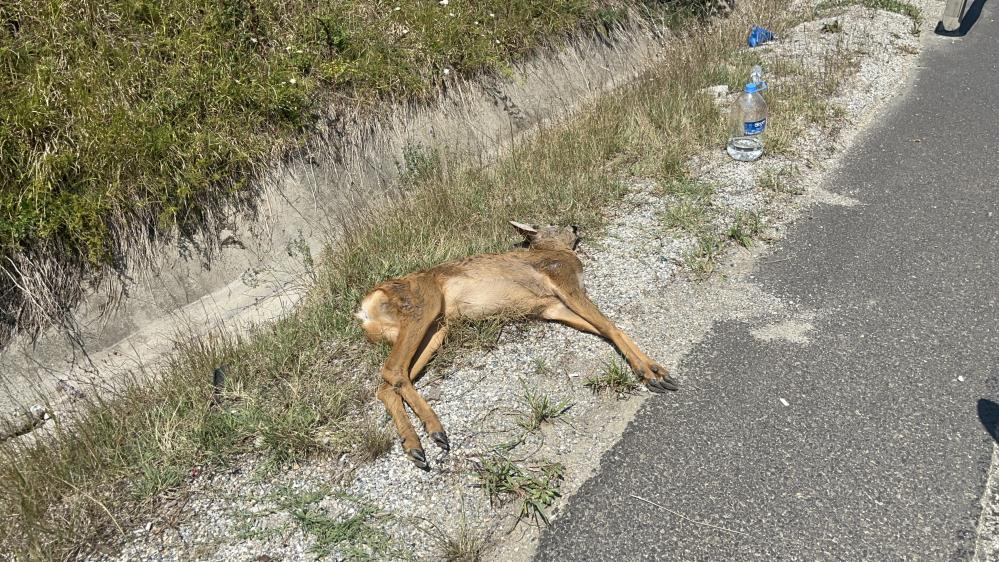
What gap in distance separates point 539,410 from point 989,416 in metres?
2.54

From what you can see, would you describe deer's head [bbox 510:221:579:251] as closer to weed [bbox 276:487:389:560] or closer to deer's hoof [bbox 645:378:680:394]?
deer's hoof [bbox 645:378:680:394]

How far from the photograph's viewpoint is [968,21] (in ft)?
40.5

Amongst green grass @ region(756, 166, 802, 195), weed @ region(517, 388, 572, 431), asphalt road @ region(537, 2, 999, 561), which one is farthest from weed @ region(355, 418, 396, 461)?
green grass @ region(756, 166, 802, 195)

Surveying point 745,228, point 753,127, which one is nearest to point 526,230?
point 745,228

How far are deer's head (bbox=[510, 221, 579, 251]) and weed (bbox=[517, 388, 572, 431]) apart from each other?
165 cm

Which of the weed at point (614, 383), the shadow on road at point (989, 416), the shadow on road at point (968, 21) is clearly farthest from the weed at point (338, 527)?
the shadow on road at point (968, 21)

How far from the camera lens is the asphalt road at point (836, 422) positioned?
10.7 feet

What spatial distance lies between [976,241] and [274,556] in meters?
5.89

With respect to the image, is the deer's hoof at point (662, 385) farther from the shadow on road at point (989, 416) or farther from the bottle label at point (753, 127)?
the bottle label at point (753, 127)

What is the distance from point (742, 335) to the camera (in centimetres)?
479

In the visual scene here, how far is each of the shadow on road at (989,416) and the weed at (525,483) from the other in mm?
2367

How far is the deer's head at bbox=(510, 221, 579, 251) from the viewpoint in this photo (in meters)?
Answer: 5.53

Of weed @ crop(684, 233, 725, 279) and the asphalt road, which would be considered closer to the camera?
the asphalt road

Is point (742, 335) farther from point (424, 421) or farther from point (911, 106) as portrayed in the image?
point (911, 106)
